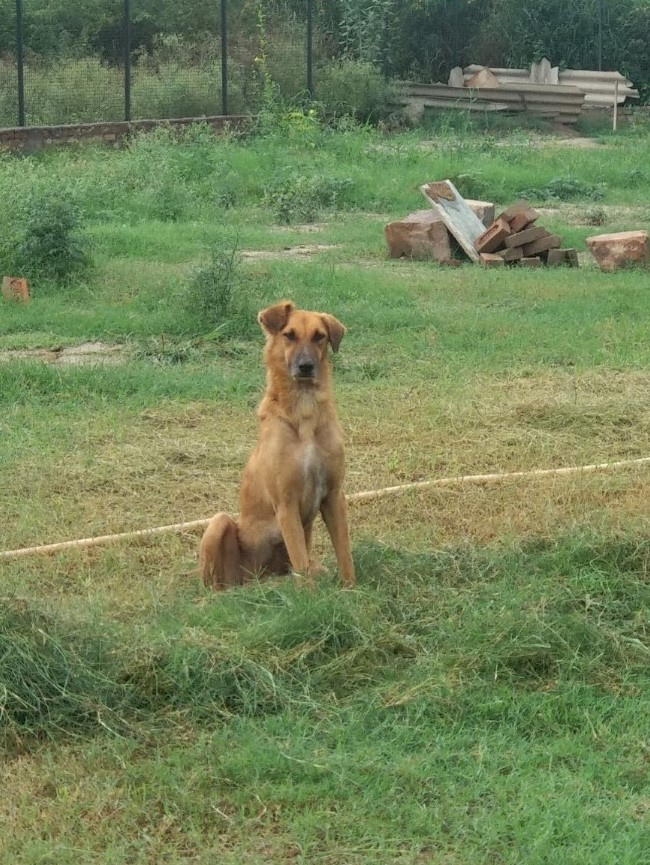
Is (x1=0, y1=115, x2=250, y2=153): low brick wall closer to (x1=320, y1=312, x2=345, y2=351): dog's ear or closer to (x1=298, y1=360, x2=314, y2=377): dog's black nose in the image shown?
(x1=320, y1=312, x2=345, y2=351): dog's ear

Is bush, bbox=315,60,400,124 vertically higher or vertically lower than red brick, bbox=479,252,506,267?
higher

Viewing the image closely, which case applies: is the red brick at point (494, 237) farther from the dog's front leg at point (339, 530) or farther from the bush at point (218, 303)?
the dog's front leg at point (339, 530)

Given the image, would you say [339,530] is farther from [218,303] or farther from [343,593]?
[218,303]

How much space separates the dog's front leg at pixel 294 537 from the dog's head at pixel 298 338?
0.58 meters

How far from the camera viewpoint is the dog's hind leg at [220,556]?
5.84 metres

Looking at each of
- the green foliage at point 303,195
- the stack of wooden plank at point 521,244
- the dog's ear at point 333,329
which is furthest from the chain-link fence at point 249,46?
the dog's ear at point 333,329

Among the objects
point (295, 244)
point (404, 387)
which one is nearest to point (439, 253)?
point (295, 244)

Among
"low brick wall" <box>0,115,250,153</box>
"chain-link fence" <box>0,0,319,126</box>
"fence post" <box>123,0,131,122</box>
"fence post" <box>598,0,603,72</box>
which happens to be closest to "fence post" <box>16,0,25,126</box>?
"chain-link fence" <box>0,0,319,126</box>

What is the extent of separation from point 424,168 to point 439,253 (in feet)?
19.4

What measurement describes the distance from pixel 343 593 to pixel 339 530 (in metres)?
0.47

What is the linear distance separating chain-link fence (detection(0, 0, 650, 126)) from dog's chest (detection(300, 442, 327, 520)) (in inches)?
632

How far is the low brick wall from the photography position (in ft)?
65.8

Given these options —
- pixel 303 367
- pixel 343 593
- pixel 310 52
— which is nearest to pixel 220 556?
pixel 343 593

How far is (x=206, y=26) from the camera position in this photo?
2542cm
